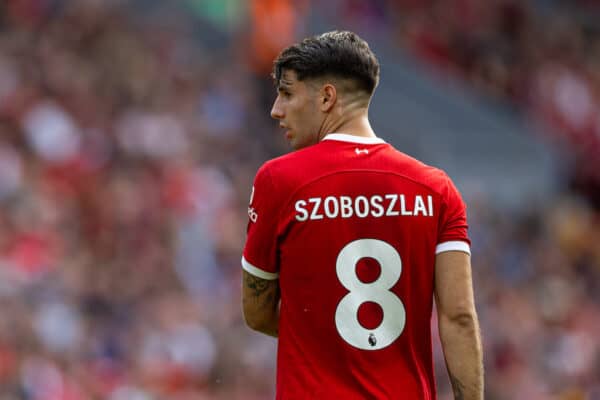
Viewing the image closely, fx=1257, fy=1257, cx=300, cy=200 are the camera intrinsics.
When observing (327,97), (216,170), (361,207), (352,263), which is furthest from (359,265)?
(216,170)

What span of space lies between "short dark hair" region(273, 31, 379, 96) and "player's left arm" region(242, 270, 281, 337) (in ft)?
2.03

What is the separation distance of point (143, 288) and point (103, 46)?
3484 mm

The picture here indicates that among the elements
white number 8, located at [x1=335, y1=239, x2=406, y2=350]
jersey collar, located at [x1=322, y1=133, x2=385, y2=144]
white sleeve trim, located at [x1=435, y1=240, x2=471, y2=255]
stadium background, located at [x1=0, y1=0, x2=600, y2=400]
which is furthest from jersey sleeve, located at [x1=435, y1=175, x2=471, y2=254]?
stadium background, located at [x1=0, y1=0, x2=600, y2=400]

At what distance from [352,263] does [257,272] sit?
0.30 metres

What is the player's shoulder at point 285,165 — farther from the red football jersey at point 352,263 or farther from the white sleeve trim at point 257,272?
the white sleeve trim at point 257,272

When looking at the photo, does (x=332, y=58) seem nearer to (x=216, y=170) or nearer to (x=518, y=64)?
(x=216, y=170)

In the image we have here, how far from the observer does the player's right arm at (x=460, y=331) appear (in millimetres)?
3635

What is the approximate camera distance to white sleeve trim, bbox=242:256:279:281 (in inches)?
146

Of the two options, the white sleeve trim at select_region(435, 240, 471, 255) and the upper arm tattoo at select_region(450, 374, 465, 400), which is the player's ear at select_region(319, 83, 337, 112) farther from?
the upper arm tattoo at select_region(450, 374, 465, 400)

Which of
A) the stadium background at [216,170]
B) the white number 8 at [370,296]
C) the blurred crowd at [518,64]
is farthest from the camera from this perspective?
the blurred crowd at [518,64]

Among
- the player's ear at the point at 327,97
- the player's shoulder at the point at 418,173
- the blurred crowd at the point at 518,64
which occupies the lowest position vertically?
the player's shoulder at the point at 418,173

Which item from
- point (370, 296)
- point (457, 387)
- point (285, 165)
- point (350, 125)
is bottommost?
point (457, 387)

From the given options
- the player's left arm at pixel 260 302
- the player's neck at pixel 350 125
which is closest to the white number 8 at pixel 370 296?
the player's left arm at pixel 260 302

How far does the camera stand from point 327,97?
3.75 m
